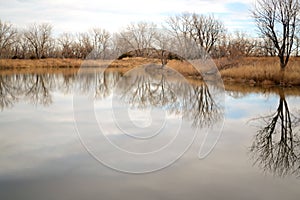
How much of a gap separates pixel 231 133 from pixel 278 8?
12.0m

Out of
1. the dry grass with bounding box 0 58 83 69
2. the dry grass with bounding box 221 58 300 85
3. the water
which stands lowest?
the water

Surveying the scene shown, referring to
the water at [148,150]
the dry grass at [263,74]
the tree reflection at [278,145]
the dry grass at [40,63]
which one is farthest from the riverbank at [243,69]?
the dry grass at [40,63]

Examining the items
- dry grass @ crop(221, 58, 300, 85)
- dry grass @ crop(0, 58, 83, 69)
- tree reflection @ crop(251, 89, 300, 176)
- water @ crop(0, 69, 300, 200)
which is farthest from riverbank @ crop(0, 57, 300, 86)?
dry grass @ crop(0, 58, 83, 69)

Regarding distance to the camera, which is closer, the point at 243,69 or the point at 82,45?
the point at 243,69

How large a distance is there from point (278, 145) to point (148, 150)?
6.81 ft

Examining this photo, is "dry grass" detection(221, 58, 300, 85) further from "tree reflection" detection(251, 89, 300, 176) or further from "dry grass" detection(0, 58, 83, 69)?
"dry grass" detection(0, 58, 83, 69)

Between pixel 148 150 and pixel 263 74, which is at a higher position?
pixel 263 74

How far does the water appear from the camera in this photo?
3584 millimetres

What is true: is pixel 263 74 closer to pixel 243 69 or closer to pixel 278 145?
pixel 243 69

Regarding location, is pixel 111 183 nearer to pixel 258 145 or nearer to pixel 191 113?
pixel 258 145

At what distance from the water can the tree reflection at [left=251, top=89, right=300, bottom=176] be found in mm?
13

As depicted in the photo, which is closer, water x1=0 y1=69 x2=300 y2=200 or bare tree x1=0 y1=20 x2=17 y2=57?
water x1=0 y1=69 x2=300 y2=200

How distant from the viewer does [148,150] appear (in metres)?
5.07

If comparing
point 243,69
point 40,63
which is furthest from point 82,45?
point 243,69
